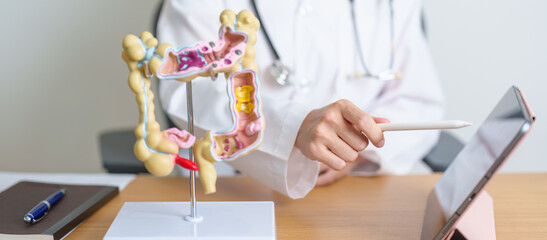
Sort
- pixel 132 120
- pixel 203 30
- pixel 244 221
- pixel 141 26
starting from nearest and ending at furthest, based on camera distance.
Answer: pixel 244 221 < pixel 203 30 < pixel 141 26 < pixel 132 120

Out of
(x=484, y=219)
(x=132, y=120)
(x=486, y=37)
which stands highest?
(x=486, y=37)

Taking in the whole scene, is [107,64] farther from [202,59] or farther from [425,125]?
[425,125]

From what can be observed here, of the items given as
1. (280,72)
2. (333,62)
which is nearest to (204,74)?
(280,72)

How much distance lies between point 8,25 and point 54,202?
0.95 m

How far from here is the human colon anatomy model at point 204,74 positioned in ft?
1.64

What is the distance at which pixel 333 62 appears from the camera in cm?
97

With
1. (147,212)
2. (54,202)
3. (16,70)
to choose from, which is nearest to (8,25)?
(16,70)

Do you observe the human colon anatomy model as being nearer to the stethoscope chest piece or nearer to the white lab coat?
the white lab coat

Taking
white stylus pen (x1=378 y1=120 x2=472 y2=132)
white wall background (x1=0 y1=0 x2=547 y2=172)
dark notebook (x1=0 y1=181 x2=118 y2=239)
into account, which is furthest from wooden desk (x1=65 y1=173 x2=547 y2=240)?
white wall background (x1=0 y1=0 x2=547 y2=172)

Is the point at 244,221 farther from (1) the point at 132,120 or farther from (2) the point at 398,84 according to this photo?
(1) the point at 132,120

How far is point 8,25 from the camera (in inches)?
54.7

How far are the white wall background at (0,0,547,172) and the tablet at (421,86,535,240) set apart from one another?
834 mm

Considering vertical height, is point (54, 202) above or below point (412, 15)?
below

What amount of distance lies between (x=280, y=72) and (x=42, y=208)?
46 centimetres
